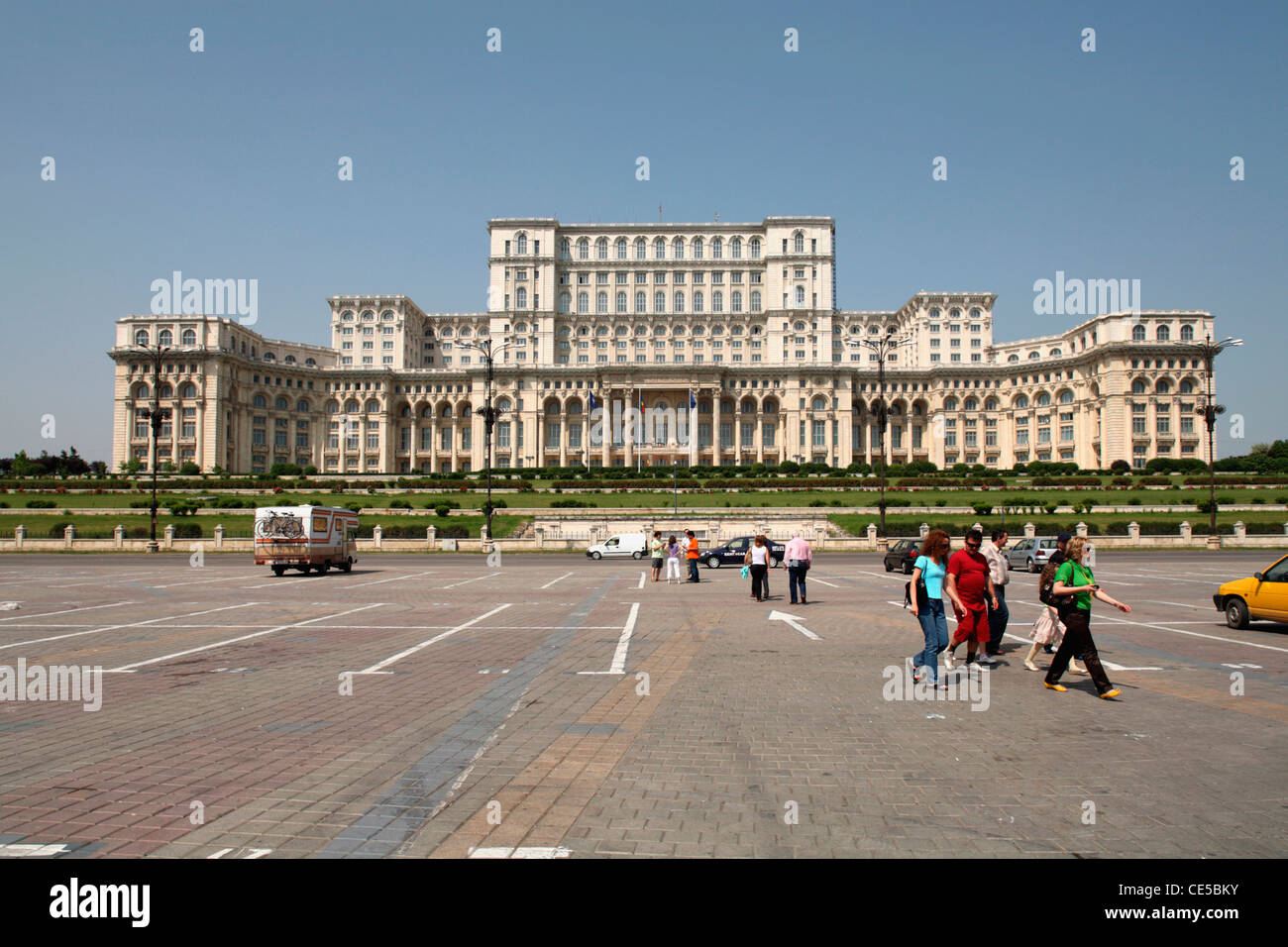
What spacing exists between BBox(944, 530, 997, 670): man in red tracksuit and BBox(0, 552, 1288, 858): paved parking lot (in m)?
0.63

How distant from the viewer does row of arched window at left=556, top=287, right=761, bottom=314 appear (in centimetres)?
11600

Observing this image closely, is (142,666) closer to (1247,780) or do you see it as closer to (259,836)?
(259,836)

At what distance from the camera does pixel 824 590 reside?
70.1 feet

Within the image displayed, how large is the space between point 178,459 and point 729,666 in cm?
11247

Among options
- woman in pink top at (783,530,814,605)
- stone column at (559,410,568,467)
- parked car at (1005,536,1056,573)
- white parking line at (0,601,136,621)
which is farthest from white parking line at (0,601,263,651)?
stone column at (559,410,568,467)

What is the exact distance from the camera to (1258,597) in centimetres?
1325

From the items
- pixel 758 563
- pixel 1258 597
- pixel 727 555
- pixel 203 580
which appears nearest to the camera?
pixel 1258 597

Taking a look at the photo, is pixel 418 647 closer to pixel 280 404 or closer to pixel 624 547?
pixel 624 547

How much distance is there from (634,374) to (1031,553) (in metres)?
79.1

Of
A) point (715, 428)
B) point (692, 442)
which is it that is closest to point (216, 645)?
point (692, 442)

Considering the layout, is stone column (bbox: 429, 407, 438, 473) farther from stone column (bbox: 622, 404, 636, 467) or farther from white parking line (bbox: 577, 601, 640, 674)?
white parking line (bbox: 577, 601, 640, 674)

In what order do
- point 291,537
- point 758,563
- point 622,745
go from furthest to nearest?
point 291,537 < point 758,563 < point 622,745

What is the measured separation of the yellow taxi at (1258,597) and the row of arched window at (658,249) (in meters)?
109
